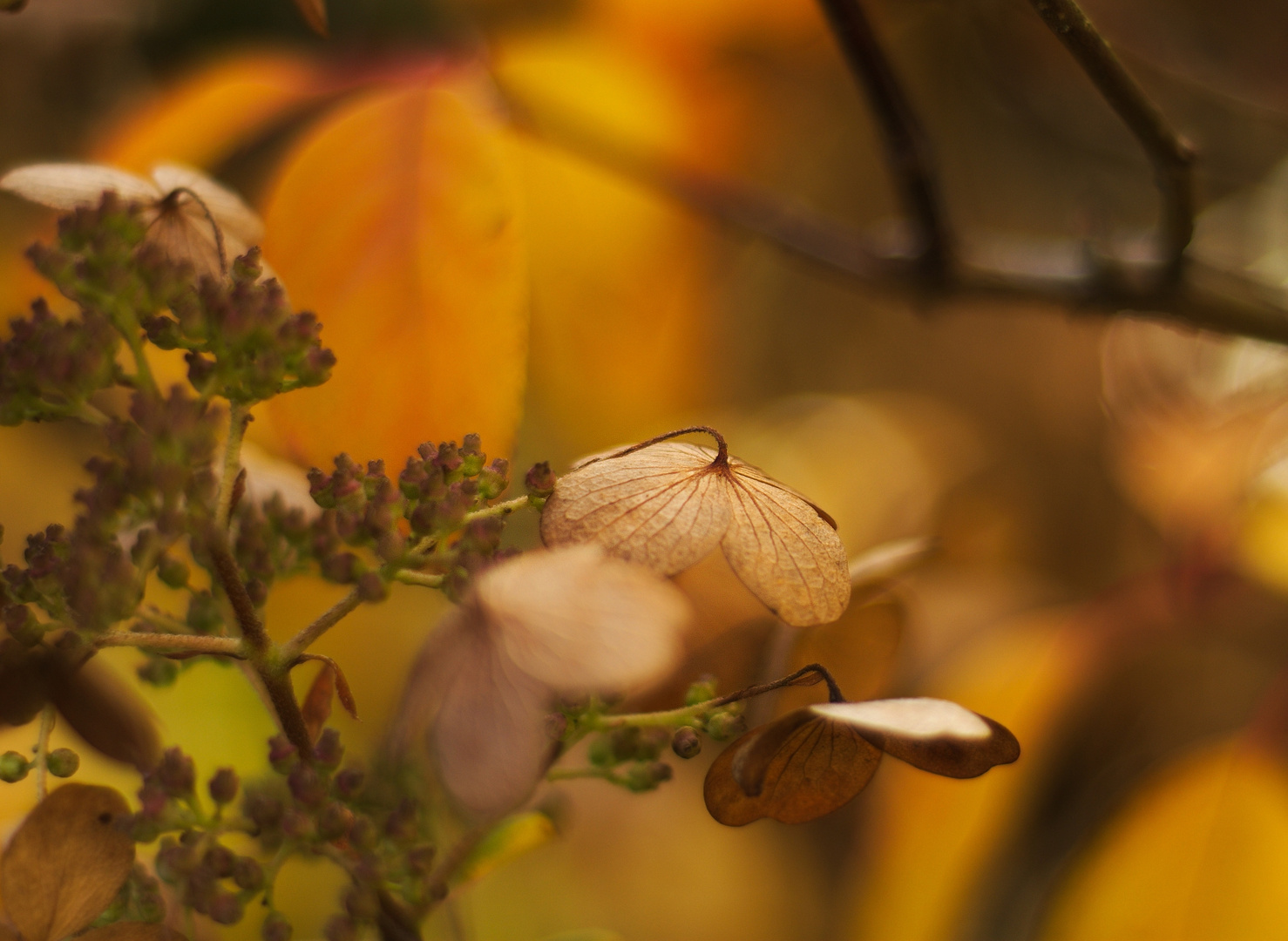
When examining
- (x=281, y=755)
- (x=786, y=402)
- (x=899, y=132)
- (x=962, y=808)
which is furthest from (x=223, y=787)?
(x=786, y=402)

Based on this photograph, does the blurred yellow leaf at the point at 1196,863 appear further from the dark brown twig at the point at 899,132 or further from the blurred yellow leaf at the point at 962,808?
the dark brown twig at the point at 899,132

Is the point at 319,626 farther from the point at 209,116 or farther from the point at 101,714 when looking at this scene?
the point at 209,116

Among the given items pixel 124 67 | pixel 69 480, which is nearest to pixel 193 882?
pixel 69 480

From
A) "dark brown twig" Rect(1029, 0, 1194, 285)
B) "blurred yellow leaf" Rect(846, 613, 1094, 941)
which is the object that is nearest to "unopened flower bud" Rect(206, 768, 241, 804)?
"dark brown twig" Rect(1029, 0, 1194, 285)

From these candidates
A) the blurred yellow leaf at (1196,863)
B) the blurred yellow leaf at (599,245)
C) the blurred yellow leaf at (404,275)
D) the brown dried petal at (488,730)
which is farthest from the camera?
the blurred yellow leaf at (599,245)

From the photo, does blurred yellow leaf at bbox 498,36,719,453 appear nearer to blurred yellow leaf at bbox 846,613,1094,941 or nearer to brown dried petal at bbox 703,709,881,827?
blurred yellow leaf at bbox 846,613,1094,941

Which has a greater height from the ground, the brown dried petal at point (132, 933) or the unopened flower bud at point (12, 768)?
the unopened flower bud at point (12, 768)

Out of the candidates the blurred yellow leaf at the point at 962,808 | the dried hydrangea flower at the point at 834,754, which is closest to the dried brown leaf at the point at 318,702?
the dried hydrangea flower at the point at 834,754
